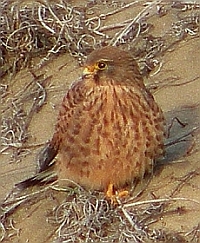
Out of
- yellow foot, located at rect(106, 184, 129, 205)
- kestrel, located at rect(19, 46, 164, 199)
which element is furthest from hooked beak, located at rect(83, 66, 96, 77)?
yellow foot, located at rect(106, 184, 129, 205)

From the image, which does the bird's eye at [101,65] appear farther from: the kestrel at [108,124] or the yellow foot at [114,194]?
the yellow foot at [114,194]

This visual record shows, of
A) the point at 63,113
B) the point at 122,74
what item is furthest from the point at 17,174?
the point at 122,74

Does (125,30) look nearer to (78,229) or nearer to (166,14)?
(166,14)

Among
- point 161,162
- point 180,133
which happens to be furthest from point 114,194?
point 180,133

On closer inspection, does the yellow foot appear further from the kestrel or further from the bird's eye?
the bird's eye

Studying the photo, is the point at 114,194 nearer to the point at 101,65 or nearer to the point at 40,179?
the point at 40,179

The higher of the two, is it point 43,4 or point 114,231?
point 43,4
